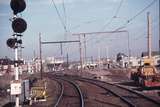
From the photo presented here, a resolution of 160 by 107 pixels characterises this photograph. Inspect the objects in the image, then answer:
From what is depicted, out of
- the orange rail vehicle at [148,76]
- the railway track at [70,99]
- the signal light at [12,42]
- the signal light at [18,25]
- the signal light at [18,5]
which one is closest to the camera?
the signal light at [18,5]

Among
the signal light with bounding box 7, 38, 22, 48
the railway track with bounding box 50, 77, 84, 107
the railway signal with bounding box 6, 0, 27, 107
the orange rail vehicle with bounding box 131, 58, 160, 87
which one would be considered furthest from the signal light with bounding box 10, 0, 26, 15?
the orange rail vehicle with bounding box 131, 58, 160, 87

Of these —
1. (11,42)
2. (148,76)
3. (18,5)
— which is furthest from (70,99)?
(18,5)

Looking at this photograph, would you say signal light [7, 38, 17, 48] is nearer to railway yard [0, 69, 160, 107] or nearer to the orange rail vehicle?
railway yard [0, 69, 160, 107]

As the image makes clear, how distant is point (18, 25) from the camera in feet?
55.8

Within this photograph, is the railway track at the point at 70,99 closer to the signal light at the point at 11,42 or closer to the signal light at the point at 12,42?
the signal light at the point at 12,42

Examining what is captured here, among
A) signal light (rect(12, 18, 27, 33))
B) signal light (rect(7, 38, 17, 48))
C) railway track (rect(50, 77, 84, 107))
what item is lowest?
railway track (rect(50, 77, 84, 107))

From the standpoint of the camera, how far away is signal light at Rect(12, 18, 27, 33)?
16938 mm

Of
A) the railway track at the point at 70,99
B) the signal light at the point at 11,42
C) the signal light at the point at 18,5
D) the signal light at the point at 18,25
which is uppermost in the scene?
the signal light at the point at 18,5

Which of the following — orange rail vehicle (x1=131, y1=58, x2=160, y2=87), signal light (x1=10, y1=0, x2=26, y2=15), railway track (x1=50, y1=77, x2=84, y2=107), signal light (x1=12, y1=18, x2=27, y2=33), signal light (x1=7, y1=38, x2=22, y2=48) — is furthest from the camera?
orange rail vehicle (x1=131, y1=58, x2=160, y2=87)

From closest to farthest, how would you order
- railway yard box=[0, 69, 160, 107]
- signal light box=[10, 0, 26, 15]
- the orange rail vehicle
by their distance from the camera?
signal light box=[10, 0, 26, 15]
railway yard box=[0, 69, 160, 107]
the orange rail vehicle

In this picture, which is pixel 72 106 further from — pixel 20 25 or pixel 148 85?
pixel 148 85

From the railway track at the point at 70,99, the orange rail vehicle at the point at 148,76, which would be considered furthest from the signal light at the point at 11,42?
the orange rail vehicle at the point at 148,76

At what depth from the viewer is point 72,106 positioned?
22.7 m

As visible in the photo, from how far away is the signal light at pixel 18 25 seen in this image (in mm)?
16938
